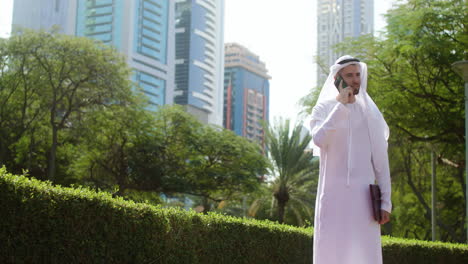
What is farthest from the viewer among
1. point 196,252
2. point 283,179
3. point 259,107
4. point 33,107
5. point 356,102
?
point 259,107

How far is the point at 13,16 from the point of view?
116062 mm

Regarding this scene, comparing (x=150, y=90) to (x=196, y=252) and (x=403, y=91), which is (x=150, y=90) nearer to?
(x=403, y=91)

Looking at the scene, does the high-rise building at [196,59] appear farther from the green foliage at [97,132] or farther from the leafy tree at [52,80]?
the leafy tree at [52,80]

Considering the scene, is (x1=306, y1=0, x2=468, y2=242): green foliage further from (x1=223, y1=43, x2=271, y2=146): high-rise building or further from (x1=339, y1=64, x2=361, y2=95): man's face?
(x1=223, y1=43, x2=271, y2=146): high-rise building

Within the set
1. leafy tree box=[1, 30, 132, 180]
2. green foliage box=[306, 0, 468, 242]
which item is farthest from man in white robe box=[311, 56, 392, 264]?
leafy tree box=[1, 30, 132, 180]

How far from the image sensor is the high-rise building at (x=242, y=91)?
183875mm

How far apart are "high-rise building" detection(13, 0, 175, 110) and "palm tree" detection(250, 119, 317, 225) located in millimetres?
80468

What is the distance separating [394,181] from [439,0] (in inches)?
555

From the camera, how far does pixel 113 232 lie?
5.39 metres

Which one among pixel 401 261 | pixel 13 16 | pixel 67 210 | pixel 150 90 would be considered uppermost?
pixel 13 16

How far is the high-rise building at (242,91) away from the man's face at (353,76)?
17566 cm

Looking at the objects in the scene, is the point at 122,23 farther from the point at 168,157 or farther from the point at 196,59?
the point at 168,157

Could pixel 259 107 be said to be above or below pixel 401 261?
above

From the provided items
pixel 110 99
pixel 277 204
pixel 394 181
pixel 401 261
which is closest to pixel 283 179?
pixel 277 204
